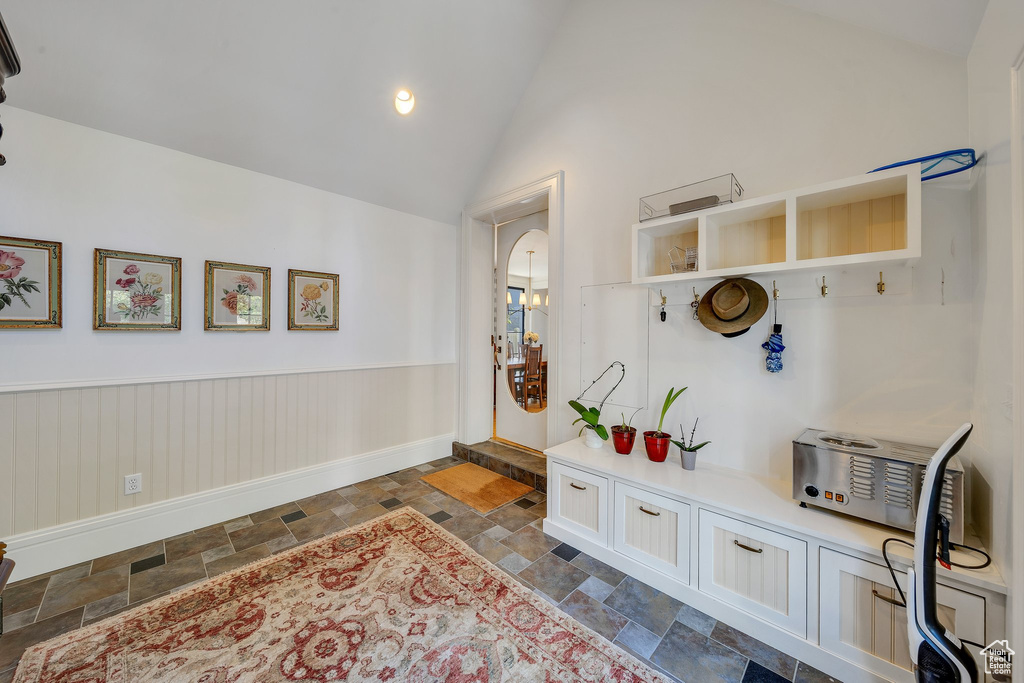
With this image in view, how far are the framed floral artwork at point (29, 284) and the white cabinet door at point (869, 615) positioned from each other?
3687 millimetres

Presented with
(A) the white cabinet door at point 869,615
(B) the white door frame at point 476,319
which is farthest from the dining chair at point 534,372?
(A) the white cabinet door at point 869,615

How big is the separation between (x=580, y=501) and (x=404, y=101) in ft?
9.44

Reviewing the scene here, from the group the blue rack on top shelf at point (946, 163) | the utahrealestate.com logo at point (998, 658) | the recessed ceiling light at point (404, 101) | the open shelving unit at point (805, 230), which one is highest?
the recessed ceiling light at point (404, 101)

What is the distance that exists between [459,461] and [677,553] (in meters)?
2.26

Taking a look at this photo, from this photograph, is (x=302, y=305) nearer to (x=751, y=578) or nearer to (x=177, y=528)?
A: (x=177, y=528)

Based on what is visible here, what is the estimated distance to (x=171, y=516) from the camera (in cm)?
228

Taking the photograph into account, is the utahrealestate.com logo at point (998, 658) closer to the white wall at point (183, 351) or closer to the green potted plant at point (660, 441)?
the green potted plant at point (660, 441)

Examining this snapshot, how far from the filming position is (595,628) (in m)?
1.60

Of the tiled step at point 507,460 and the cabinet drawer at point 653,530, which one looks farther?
the tiled step at point 507,460

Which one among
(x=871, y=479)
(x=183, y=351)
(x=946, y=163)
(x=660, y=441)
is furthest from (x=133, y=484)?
(x=946, y=163)

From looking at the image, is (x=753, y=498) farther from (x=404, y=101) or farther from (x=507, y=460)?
(x=404, y=101)

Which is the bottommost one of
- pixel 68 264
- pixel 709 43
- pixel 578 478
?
pixel 578 478

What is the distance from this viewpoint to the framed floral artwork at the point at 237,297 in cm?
242

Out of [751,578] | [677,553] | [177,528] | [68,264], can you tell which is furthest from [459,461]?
[68,264]
